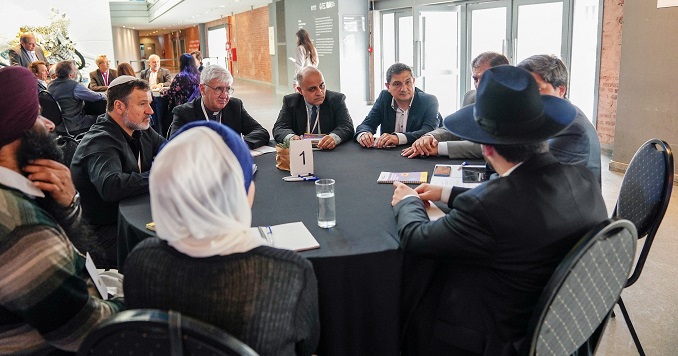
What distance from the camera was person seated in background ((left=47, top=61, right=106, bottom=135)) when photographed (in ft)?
20.3

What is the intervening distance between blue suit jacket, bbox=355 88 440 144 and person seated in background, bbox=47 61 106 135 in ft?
13.0

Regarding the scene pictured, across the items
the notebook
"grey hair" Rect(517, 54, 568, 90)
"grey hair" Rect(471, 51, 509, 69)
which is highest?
"grey hair" Rect(471, 51, 509, 69)

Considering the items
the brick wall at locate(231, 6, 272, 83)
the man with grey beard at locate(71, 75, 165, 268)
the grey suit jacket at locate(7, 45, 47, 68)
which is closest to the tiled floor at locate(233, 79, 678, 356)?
the man with grey beard at locate(71, 75, 165, 268)

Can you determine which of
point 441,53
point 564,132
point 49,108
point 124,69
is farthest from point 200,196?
point 441,53

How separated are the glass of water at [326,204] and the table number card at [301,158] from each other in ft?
2.50

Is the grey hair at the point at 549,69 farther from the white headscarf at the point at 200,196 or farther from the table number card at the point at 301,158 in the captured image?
the white headscarf at the point at 200,196

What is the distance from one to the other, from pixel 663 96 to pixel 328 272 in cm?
491

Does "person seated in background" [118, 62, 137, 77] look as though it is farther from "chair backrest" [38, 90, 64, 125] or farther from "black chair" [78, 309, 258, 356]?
"black chair" [78, 309, 258, 356]

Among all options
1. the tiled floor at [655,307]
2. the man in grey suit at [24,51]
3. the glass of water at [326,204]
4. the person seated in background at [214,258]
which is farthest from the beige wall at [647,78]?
the man in grey suit at [24,51]

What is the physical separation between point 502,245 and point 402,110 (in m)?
2.55

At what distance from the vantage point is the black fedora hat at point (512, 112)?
5.01 ft

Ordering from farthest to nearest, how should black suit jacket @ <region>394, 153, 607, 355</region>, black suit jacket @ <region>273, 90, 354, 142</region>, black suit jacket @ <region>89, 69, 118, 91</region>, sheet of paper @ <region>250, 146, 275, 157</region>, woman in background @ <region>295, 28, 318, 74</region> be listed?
woman in background @ <region>295, 28, 318, 74</region>, black suit jacket @ <region>89, 69, 118, 91</region>, black suit jacket @ <region>273, 90, 354, 142</region>, sheet of paper @ <region>250, 146, 275, 157</region>, black suit jacket @ <region>394, 153, 607, 355</region>

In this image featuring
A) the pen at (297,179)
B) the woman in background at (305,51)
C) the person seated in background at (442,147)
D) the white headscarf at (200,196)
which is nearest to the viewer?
the white headscarf at (200,196)

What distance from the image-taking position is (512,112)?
5.03 feet
